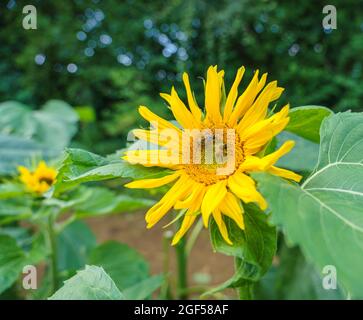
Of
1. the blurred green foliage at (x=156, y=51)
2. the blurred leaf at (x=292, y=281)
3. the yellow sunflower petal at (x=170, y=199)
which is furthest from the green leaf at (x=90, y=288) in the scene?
the blurred green foliage at (x=156, y=51)

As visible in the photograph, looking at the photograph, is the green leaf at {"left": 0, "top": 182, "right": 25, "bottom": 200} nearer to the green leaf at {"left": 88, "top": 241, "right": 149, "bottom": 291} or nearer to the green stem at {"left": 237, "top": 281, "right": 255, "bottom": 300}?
the green leaf at {"left": 88, "top": 241, "right": 149, "bottom": 291}

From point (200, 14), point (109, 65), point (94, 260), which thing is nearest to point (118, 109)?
point (109, 65)

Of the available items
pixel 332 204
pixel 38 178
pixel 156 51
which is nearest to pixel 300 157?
pixel 332 204

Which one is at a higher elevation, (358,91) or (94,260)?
(358,91)

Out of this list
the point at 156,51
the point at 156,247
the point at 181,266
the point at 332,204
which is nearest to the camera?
the point at 332,204

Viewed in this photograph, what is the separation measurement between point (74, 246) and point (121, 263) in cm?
26

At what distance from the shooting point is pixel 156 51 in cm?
237

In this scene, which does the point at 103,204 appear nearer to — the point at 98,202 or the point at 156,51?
→ the point at 98,202

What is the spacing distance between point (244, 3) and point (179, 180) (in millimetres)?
1917

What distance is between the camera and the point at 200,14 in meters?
2.18

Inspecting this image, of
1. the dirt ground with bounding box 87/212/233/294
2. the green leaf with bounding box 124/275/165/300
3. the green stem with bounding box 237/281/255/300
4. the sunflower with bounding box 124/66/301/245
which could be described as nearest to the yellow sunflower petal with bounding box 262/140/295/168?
the sunflower with bounding box 124/66/301/245

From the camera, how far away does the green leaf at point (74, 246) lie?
0.83 meters

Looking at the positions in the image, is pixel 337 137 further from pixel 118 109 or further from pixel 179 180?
pixel 118 109

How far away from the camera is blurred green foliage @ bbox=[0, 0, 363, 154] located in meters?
2.10
